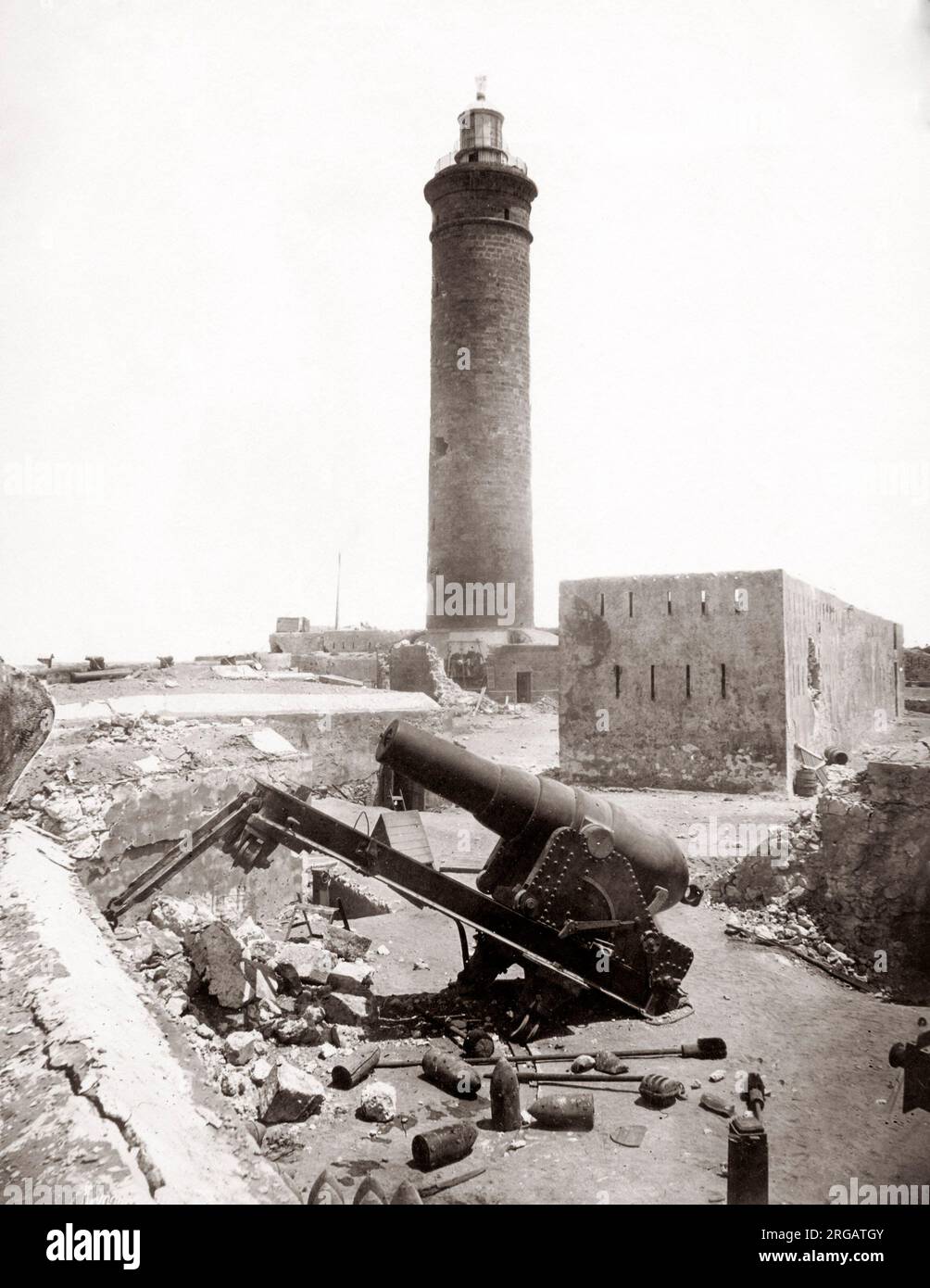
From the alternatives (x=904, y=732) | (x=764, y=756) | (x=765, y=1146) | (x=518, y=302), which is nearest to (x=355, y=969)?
(x=765, y=1146)

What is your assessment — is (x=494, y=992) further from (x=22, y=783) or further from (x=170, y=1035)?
(x=22, y=783)

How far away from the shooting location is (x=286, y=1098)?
11.5 ft

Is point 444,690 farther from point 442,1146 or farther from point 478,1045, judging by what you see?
point 442,1146

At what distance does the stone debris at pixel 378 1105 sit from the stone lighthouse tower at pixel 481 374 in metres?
17.9

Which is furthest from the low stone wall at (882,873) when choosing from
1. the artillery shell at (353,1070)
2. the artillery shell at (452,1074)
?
the artillery shell at (353,1070)

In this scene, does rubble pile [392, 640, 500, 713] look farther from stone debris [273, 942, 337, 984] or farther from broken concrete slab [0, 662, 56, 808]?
broken concrete slab [0, 662, 56, 808]

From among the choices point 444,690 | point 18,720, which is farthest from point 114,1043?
point 444,690

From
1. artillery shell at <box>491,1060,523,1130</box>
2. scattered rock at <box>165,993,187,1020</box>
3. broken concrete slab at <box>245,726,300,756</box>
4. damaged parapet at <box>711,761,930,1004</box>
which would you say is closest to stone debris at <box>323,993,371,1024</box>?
scattered rock at <box>165,993,187,1020</box>

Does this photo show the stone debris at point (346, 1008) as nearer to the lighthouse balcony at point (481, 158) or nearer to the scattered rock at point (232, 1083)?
the scattered rock at point (232, 1083)

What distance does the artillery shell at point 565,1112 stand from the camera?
3578mm

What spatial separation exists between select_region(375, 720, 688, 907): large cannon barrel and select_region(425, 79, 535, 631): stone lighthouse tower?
53.9 feet

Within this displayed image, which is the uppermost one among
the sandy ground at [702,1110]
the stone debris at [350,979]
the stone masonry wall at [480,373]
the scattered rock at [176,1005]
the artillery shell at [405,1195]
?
the stone masonry wall at [480,373]

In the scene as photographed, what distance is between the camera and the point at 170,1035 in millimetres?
3510
